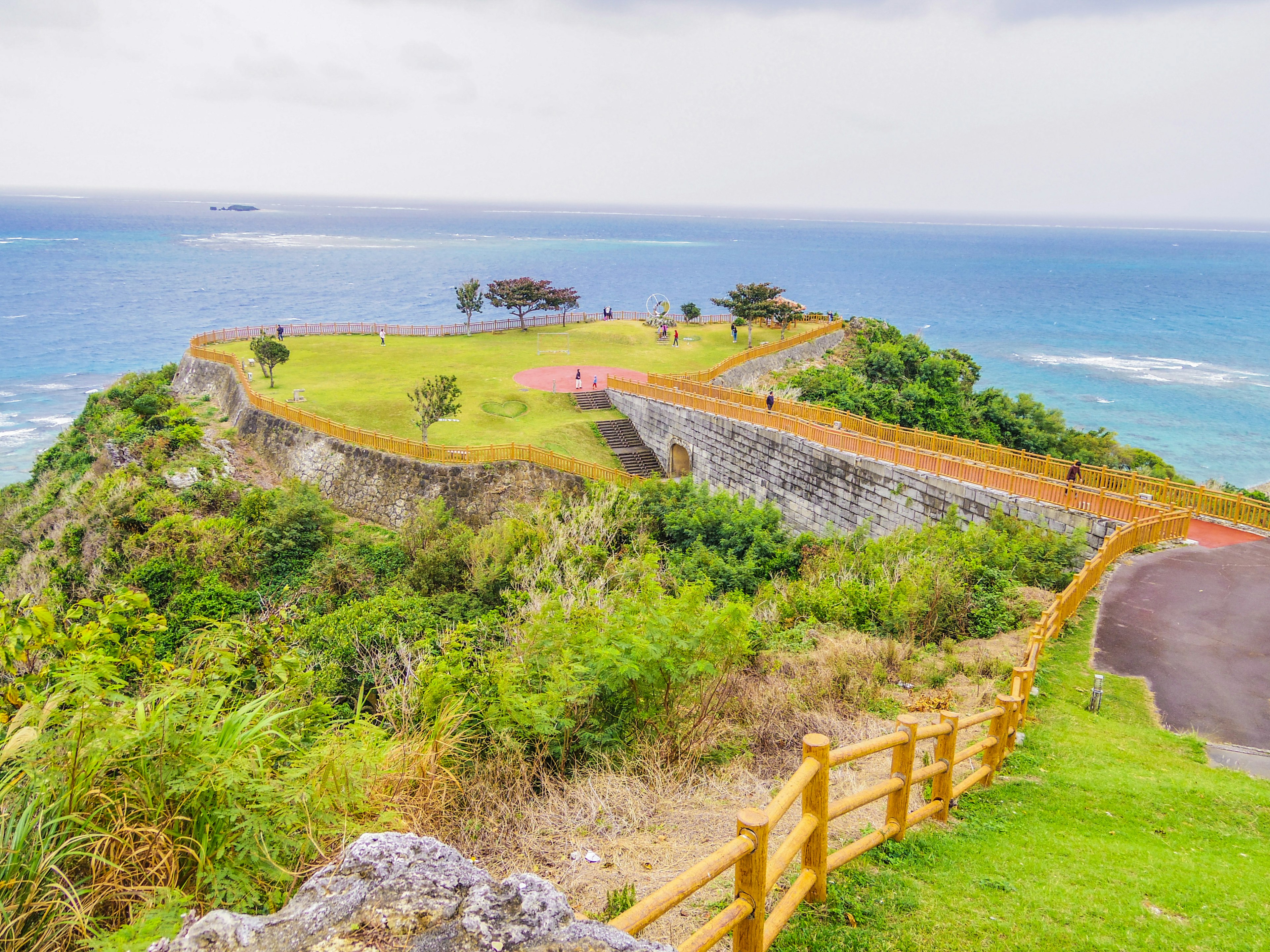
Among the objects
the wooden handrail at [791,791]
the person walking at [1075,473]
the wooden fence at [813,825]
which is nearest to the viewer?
the wooden fence at [813,825]

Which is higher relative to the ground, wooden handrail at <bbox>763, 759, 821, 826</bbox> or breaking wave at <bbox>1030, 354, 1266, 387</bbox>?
wooden handrail at <bbox>763, 759, 821, 826</bbox>

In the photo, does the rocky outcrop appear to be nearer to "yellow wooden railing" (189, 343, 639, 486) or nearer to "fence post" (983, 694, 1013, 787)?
"fence post" (983, 694, 1013, 787)

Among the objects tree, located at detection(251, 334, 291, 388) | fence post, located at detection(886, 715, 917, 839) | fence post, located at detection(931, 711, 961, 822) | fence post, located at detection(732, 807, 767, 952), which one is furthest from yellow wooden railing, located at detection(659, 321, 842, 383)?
fence post, located at detection(732, 807, 767, 952)

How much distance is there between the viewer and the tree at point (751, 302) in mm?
44906

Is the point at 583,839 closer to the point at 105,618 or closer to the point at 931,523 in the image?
the point at 105,618

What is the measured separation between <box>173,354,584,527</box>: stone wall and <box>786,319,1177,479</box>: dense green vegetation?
14867 millimetres

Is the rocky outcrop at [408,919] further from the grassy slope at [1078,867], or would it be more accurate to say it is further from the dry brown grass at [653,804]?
the grassy slope at [1078,867]

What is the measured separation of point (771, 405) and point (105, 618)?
907 inches

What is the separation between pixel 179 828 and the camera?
4672 millimetres

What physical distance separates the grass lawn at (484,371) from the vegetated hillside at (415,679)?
7.53 metres

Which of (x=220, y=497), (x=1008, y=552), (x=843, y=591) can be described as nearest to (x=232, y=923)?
(x=843, y=591)

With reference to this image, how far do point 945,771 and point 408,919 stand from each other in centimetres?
467

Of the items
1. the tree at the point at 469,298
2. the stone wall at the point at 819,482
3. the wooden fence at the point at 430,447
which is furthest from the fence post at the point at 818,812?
the tree at the point at 469,298

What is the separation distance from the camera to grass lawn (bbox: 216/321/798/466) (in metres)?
31.2
